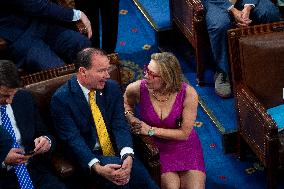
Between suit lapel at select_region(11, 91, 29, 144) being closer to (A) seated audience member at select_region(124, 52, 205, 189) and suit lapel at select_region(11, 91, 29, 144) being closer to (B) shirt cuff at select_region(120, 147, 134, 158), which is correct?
(B) shirt cuff at select_region(120, 147, 134, 158)

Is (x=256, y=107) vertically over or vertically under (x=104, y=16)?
under

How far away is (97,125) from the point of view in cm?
357

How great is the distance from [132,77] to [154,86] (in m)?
1.42

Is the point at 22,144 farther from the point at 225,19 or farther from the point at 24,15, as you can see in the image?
the point at 225,19

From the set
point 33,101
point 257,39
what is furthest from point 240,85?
point 33,101

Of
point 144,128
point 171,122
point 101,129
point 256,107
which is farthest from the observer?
point 256,107

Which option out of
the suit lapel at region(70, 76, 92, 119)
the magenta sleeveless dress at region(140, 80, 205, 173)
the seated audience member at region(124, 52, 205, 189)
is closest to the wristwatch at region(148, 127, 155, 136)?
the seated audience member at region(124, 52, 205, 189)

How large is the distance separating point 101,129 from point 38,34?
1057mm

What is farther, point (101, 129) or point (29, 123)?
point (101, 129)

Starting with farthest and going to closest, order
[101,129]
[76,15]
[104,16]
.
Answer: [104,16] → [76,15] → [101,129]

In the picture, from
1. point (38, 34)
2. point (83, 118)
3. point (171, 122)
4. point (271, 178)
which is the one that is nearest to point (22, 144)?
point (83, 118)

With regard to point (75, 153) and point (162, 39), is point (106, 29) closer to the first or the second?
point (162, 39)

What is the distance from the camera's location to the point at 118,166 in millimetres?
3412

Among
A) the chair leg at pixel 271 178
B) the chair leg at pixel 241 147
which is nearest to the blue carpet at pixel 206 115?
the chair leg at pixel 241 147
